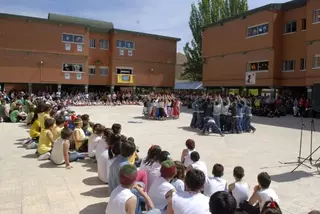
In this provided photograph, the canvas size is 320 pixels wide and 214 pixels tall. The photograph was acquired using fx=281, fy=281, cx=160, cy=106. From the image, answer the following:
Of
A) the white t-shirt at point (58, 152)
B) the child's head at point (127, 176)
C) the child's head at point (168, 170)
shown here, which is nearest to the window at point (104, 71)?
the white t-shirt at point (58, 152)

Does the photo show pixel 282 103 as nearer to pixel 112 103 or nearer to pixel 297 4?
pixel 297 4

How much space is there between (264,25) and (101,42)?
22.0 m

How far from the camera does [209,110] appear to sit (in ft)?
48.0

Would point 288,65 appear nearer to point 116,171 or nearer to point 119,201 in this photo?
point 116,171

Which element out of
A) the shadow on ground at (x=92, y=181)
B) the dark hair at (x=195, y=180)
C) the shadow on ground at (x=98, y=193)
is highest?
the dark hair at (x=195, y=180)

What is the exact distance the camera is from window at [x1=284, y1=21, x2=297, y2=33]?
91.9 feet

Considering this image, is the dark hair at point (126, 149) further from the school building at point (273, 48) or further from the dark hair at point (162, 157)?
the school building at point (273, 48)

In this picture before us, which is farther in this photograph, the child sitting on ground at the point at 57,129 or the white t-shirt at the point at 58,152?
the child sitting on ground at the point at 57,129

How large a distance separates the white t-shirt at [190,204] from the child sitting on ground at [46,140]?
19.5 feet

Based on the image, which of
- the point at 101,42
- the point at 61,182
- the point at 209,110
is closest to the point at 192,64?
the point at 101,42

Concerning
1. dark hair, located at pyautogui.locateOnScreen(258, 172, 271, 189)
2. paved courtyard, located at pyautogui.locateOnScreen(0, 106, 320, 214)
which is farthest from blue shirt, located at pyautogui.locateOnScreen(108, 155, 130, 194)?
dark hair, located at pyautogui.locateOnScreen(258, 172, 271, 189)

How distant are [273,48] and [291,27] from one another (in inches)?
104

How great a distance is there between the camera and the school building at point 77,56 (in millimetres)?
33156

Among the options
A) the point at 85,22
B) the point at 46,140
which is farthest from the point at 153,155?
the point at 85,22
